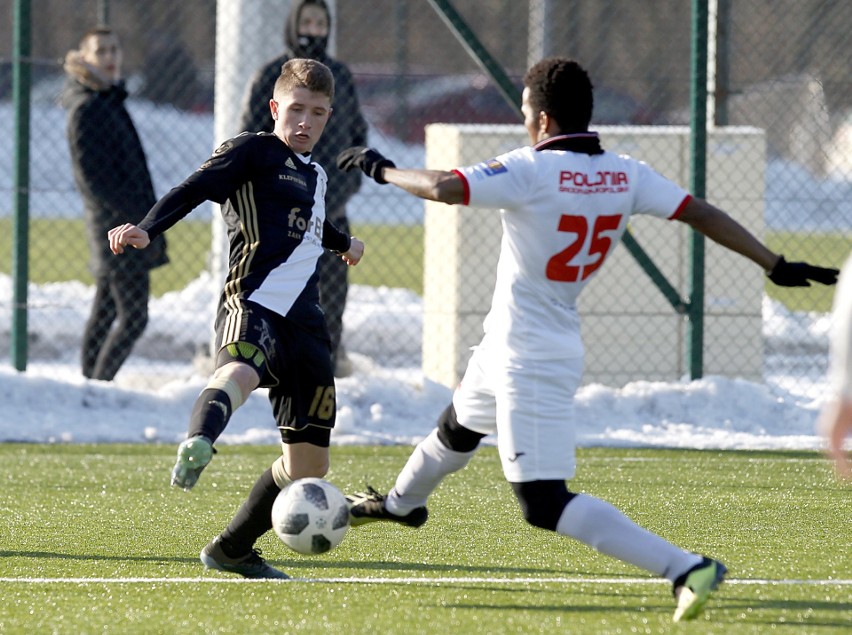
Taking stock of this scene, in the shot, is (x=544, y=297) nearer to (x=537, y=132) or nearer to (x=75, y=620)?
(x=537, y=132)

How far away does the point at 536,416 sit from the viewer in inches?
167

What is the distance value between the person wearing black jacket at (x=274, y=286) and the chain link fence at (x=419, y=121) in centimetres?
386

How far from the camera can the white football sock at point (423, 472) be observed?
470 centimetres

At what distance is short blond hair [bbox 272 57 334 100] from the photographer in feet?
16.0

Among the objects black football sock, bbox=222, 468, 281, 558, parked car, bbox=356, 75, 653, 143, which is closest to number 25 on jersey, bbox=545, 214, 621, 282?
black football sock, bbox=222, 468, 281, 558

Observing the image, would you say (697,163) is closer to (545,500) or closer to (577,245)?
(577,245)

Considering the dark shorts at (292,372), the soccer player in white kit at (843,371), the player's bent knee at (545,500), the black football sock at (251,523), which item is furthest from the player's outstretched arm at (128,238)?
the soccer player in white kit at (843,371)

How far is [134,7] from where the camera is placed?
93.9 feet

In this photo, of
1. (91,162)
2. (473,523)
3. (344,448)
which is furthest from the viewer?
(91,162)

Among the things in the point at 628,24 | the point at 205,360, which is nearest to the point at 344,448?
the point at 205,360

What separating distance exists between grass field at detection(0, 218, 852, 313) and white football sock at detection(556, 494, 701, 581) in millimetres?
11188

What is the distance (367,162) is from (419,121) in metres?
20.8

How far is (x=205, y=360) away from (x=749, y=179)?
3.54 metres

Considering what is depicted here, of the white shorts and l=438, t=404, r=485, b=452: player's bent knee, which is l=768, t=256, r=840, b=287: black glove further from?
l=438, t=404, r=485, b=452: player's bent knee
